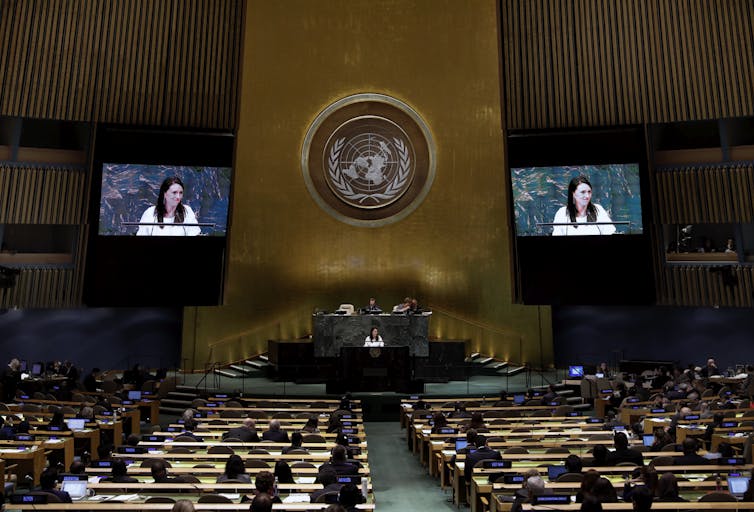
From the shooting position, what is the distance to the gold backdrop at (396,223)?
17.8m

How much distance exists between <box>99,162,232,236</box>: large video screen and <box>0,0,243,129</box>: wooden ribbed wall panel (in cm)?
120

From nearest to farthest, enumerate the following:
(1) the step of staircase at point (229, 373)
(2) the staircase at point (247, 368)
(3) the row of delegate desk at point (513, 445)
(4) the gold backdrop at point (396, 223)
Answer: (3) the row of delegate desk at point (513, 445)
(1) the step of staircase at point (229, 373)
(2) the staircase at point (247, 368)
(4) the gold backdrop at point (396, 223)

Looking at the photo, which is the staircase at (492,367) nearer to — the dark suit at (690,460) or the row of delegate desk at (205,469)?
the row of delegate desk at (205,469)

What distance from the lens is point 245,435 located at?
806 cm

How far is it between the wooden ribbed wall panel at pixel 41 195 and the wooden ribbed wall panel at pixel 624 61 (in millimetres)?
10130

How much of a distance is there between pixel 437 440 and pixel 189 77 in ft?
35.9

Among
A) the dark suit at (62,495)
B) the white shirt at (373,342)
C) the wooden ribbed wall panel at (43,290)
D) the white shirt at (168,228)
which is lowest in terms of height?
the dark suit at (62,495)

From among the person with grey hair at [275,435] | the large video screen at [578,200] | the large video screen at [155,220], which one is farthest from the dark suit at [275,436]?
the large video screen at [578,200]

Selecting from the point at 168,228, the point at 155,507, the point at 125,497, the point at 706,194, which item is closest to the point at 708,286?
the point at 706,194

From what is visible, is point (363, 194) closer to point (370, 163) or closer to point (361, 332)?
point (370, 163)

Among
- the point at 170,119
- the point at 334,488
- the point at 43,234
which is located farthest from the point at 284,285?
the point at 334,488

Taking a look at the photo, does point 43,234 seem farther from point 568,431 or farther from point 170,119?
point 568,431

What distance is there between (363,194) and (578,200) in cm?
575

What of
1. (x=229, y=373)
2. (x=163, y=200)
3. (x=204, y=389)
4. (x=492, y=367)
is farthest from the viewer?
(x=492, y=367)
